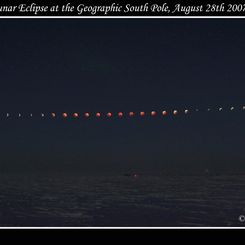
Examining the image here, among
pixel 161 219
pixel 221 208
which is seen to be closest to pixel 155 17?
pixel 161 219

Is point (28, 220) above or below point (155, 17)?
below

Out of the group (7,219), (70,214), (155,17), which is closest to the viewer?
(155,17)
